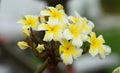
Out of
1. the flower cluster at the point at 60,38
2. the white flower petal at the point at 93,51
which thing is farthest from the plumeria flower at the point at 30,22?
the white flower petal at the point at 93,51

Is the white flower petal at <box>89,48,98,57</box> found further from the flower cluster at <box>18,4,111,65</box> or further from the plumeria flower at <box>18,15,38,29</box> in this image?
the plumeria flower at <box>18,15,38,29</box>

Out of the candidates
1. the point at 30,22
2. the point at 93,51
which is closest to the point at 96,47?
the point at 93,51

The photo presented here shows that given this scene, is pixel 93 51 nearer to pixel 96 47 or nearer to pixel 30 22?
pixel 96 47

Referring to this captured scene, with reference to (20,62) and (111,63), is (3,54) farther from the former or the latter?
(111,63)

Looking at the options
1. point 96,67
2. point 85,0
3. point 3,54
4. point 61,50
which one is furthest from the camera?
point 85,0

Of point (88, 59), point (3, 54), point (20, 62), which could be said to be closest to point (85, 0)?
point (88, 59)
